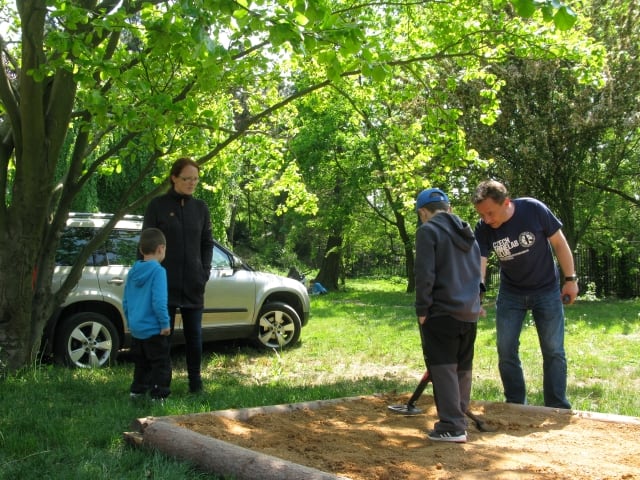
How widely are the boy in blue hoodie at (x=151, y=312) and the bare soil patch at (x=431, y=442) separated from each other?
1.10 meters

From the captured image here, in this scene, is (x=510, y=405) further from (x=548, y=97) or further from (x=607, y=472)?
(x=548, y=97)

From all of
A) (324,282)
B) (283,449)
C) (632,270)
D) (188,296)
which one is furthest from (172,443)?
(324,282)

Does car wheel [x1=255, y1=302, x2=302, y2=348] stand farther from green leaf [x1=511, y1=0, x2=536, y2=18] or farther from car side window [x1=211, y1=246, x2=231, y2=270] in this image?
green leaf [x1=511, y1=0, x2=536, y2=18]

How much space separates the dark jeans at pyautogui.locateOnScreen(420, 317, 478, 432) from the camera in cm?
430

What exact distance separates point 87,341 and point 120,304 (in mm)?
571

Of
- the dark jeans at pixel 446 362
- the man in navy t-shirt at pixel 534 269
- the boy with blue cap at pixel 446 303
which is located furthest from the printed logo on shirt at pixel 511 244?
the dark jeans at pixel 446 362

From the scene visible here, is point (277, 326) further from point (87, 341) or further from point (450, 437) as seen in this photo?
point (450, 437)

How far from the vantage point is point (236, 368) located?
807 cm

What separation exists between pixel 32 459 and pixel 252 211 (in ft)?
130

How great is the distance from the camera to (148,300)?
17.6 ft

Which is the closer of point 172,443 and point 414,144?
point 172,443

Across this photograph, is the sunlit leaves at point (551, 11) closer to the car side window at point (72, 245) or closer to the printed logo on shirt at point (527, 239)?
the printed logo on shirt at point (527, 239)

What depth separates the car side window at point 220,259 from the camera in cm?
907

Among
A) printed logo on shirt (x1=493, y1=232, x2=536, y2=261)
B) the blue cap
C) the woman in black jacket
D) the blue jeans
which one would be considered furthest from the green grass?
the blue cap
